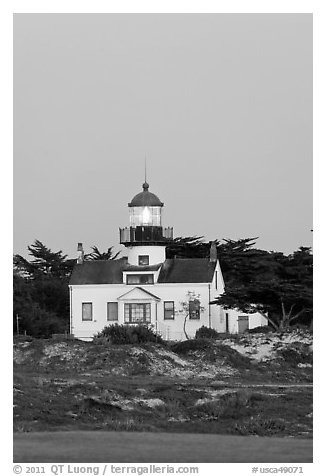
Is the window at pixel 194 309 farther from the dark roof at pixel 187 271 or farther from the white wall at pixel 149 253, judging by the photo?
the white wall at pixel 149 253

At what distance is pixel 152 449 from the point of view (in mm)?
18344

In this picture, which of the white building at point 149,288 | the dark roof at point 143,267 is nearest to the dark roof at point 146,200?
the white building at point 149,288

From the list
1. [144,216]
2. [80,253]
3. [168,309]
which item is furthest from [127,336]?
[80,253]

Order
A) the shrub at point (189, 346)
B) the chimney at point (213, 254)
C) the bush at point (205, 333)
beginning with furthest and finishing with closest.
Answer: the chimney at point (213, 254)
the bush at point (205, 333)
the shrub at point (189, 346)

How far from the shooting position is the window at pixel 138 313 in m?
52.9

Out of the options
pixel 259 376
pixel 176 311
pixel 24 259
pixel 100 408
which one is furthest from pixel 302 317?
pixel 100 408

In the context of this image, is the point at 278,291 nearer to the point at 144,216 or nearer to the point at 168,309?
the point at 168,309

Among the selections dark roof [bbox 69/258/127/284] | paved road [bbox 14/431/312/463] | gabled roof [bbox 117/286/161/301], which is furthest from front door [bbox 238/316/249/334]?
paved road [bbox 14/431/312/463]

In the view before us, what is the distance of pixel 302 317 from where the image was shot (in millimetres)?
48250

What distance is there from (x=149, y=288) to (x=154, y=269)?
31.0 inches

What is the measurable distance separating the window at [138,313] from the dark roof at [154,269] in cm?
124

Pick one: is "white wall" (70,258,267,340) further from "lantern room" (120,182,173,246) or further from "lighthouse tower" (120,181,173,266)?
"lantern room" (120,182,173,246)

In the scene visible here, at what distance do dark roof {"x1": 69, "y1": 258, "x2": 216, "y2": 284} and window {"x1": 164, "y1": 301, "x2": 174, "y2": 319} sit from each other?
89 centimetres
